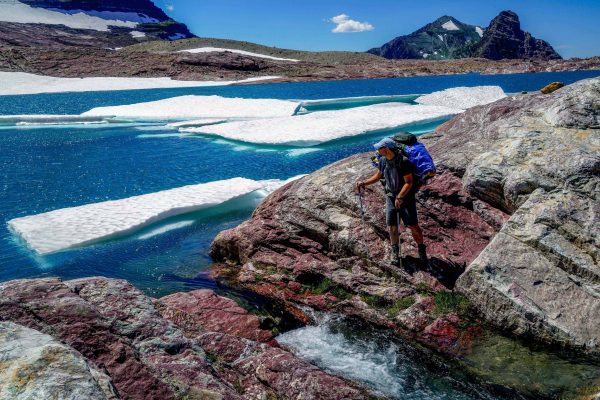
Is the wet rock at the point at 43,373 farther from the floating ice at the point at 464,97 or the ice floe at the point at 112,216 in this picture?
the floating ice at the point at 464,97

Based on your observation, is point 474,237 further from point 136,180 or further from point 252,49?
point 252,49

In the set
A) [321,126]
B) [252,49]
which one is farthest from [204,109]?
[252,49]

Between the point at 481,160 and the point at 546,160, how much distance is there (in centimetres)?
108

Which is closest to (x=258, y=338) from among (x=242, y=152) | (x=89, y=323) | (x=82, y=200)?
(x=89, y=323)

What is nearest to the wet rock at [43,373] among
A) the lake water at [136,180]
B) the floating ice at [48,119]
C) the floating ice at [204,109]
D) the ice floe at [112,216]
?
the lake water at [136,180]

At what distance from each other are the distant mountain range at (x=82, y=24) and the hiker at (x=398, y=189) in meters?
117

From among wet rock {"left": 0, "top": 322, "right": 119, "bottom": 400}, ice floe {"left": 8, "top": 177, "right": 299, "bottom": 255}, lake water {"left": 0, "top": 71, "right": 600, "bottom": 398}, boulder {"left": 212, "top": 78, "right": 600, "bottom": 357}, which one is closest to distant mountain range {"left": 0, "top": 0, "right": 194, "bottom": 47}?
lake water {"left": 0, "top": 71, "right": 600, "bottom": 398}

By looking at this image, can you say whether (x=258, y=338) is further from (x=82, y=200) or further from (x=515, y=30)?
(x=515, y=30)

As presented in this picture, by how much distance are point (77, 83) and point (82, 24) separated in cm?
9580

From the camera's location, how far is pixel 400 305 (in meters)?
7.34

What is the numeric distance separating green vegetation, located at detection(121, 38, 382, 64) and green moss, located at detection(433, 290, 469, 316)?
10330 centimetres

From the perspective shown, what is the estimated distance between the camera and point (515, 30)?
197750mm

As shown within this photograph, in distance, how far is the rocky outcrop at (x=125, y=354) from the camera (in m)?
3.06

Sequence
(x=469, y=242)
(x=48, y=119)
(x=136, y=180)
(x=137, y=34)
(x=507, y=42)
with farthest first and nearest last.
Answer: (x=507, y=42), (x=137, y=34), (x=48, y=119), (x=136, y=180), (x=469, y=242)
